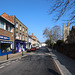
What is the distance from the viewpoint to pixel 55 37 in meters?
47.2

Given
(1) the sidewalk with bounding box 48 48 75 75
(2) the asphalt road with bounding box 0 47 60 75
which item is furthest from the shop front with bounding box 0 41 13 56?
(1) the sidewalk with bounding box 48 48 75 75

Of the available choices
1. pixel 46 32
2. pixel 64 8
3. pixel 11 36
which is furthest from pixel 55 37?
pixel 64 8

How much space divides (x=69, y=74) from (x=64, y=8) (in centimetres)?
589

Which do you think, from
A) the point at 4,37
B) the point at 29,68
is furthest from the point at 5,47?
the point at 29,68

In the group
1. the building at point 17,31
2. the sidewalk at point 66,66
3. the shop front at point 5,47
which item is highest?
the building at point 17,31

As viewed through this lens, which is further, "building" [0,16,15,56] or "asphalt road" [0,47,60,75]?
"building" [0,16,15,56]

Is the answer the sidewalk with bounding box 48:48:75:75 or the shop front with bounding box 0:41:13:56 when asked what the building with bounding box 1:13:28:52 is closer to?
the shop front with bounding box 0:41:13:56

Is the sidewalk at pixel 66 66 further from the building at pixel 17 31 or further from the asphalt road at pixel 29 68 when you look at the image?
the building at pixel 17 31

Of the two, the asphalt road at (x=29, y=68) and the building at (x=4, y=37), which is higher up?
the building at (x=4, y=37)

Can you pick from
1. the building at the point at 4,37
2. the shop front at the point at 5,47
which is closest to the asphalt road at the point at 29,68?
the building at the point at 4,37

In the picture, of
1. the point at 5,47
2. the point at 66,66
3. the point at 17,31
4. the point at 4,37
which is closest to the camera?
the point at 66,66

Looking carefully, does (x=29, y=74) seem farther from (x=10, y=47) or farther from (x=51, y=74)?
(x=10, y=47)

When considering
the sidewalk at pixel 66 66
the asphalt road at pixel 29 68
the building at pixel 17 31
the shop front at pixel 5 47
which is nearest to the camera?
the sidewalk at pixel 66 66

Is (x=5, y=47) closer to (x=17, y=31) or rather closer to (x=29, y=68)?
(x=17, y=31)
